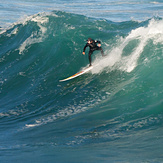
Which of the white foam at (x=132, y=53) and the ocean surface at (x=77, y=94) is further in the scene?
the white foam at (x=132, y=53)

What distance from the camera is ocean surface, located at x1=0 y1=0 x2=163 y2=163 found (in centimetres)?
640

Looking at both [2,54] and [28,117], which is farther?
[2,54]

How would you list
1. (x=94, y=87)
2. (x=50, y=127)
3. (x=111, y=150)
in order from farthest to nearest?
(x=94, y=87)
(x=50, y=127)
(x=111, y=150)

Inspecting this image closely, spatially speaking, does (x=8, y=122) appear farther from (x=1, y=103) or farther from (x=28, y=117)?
(x=1, y=103)

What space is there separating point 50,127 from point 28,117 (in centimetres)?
164

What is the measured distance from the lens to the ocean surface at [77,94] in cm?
640

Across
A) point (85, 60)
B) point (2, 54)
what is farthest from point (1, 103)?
point (2, 54)

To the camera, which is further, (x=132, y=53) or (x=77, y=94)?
(x=132, y=53)

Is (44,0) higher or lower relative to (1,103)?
higher

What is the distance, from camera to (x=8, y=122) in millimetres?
9586

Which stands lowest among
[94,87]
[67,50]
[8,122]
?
[8,122]

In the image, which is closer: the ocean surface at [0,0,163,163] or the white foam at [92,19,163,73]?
the ocean surface at [0,0,163,163]

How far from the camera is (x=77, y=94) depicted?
34.5ft

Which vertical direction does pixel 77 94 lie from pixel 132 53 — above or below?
below
